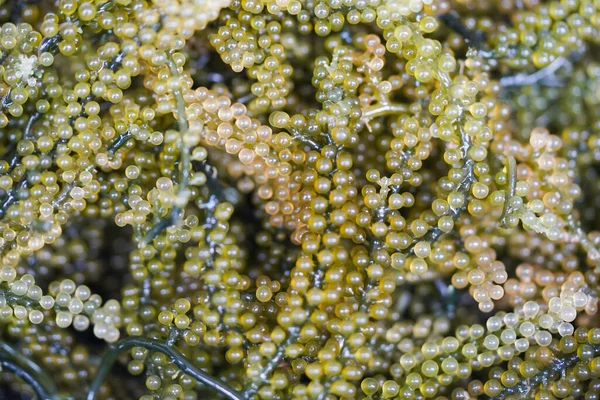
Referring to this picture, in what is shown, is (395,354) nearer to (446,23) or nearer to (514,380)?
(514,380)

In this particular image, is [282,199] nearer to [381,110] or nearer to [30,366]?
[381,110]

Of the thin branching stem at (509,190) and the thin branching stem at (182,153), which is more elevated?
the thin branching stem at (182,153)

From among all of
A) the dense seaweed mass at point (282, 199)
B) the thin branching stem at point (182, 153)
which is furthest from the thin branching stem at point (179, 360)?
the thin branching stem at point (182, 153)

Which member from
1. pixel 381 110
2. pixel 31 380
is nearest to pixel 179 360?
pixel 31 380

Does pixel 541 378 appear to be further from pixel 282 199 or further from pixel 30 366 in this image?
pixel 30 366

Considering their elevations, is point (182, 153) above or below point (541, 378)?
above

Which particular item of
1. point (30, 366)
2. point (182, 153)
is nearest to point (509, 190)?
point (182, 153)

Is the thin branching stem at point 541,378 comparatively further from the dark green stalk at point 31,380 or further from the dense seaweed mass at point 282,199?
the dark green stalk at point 31,380

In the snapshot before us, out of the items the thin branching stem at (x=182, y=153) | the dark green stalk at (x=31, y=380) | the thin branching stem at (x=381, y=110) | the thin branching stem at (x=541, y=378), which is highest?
the thin branching stem at (x=182, y=153)

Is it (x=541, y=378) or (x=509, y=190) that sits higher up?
(x=509, y=190)
